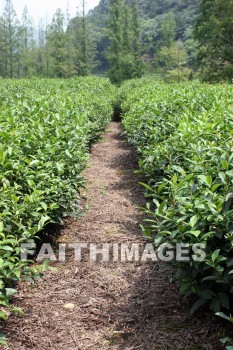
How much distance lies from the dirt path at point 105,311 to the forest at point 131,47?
16333 mm

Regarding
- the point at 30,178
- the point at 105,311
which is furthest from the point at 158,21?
the point at 105,311

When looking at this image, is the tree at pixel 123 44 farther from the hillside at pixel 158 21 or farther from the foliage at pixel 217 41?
the foliage at pixel 217 41

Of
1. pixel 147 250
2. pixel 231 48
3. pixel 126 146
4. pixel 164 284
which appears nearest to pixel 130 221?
pixel 147 250

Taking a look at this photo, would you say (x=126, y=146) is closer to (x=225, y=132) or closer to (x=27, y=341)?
(x=225, y=132)

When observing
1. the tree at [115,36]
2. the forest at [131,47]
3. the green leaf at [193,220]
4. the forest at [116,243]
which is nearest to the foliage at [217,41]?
the forest at [131,47]

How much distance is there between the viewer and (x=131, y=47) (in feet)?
129

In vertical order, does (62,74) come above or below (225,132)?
above

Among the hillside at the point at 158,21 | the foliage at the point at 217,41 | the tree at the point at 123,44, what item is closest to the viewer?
the foliage at the point at 217,41

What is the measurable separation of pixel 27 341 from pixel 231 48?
19.1m

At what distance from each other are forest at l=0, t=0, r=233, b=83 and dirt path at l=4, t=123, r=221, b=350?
53.6ft

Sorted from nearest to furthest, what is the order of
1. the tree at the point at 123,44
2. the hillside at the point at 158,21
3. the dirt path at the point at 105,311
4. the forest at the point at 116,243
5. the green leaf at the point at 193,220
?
the green leaf at the point at 193,220 < the forest at the point at 116,243 < the dirt path at the point at 105,311 < the tree at the point at 123,44 < the hillside at the point at 158,21

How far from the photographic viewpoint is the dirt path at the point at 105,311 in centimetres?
213

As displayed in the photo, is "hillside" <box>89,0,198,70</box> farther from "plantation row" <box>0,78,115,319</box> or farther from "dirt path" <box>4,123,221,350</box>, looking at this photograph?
"dirt path" <box>4,123,221,350</box>

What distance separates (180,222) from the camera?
2.00 metres
